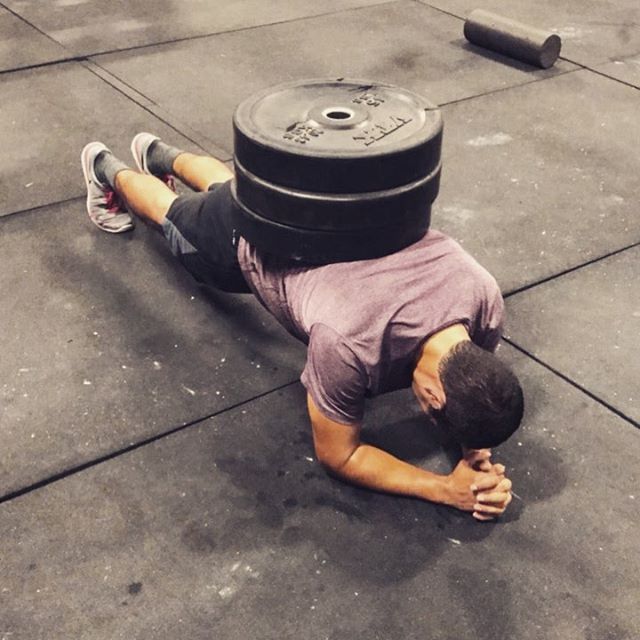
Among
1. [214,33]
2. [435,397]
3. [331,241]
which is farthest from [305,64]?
[435,397]

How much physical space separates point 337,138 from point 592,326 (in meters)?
1.33

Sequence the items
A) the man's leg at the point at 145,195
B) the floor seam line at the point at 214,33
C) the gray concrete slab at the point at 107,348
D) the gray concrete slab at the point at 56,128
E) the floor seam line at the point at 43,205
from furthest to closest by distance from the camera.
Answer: the floor seam line at the point at 214,33 < the gray concrete slab at the point at 56,128 < the floor seam line at the point at 43,205 < the man's leg at the point at 145,195 < the gray concrete slab at the point at 107,348

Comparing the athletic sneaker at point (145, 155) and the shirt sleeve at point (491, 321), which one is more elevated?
the shirt sleeve at point (491, 321)

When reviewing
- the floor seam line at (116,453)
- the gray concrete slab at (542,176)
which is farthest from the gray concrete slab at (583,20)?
the floor seam line at (116,453)

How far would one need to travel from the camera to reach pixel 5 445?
2.61m

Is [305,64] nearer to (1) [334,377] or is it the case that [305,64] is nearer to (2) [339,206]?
(2) [339,206]

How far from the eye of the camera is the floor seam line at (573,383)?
2.74 m

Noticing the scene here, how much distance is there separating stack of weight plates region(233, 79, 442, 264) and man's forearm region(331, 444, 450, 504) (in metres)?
0.55

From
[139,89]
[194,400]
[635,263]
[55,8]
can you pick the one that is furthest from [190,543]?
[55,8]

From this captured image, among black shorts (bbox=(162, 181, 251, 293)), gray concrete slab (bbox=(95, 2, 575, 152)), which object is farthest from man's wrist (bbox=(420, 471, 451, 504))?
gray concrete slab (bbox=(95, 2, 575, 152))

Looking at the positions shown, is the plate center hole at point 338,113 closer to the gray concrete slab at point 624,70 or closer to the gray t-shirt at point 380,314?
the gray t-shirt at point 380,314

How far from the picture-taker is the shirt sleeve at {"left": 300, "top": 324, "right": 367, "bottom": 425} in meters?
2.18

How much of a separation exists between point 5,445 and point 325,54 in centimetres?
352

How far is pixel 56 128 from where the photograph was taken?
4.43 meters
